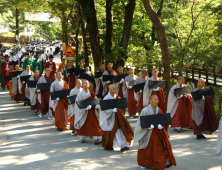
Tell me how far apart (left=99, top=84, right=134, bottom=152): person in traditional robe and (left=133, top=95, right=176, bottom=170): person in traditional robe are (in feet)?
4.56

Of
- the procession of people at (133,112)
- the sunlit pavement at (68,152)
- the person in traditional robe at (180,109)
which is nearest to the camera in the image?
the procession of people at (133,112)

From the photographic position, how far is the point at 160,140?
7.60m

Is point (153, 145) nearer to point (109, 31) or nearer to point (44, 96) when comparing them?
point (44, 96)

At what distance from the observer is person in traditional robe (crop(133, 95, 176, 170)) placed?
7543mm

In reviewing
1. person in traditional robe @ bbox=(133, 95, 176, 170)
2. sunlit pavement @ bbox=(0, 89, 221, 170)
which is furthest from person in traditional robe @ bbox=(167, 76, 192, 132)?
person in traditional robe @ bbox=(133, 95, 176, 170)

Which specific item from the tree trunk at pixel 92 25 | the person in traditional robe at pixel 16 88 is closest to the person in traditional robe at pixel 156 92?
the person in traditional robe at pixel 16 88

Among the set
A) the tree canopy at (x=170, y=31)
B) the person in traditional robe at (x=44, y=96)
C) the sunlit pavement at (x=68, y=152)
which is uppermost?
the tree canopy at (x=170, y=31)

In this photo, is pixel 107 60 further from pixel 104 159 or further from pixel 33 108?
pixel 104 159

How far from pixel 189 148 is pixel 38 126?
5495 mm

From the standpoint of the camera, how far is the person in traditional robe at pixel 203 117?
10336mm

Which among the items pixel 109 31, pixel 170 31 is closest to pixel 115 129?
pixel 170 31

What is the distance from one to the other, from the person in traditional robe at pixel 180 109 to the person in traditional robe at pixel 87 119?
2.61 m

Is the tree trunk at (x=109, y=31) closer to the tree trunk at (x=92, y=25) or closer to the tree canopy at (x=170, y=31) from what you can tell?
→ the tree canopy at (x=170, y=31)

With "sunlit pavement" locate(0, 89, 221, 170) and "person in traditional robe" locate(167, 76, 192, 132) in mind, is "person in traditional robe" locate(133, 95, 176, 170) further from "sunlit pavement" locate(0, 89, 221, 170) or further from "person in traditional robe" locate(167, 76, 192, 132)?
"person in traditional robe" locate(167, 76, 192, 132)
